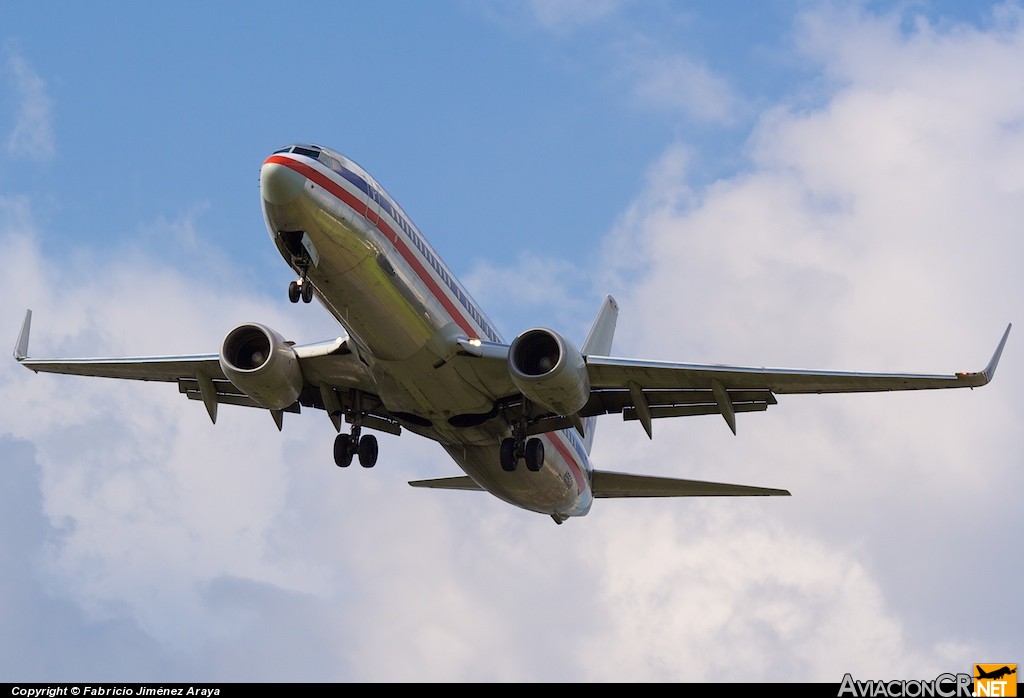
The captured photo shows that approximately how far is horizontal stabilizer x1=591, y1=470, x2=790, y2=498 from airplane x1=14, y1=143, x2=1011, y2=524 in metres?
0.08

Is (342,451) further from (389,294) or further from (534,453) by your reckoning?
(389,294)

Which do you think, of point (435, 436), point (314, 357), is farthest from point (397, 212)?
point (435, 436)

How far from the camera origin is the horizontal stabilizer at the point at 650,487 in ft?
123

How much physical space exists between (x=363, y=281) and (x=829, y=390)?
1069 cm

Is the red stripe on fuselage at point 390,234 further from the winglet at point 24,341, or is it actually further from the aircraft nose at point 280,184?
the winglet at point 24,341

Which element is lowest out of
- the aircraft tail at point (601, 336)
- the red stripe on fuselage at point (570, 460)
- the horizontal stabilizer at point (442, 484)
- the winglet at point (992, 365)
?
the winglet at point (992, 365)

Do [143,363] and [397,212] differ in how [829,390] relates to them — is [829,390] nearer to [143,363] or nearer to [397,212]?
[397,212]

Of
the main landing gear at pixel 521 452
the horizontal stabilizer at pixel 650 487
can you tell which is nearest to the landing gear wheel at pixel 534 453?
the main landing gear at pixel 521 452

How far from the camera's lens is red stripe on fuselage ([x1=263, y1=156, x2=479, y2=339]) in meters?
27.9

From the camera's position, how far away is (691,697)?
75.9 ft

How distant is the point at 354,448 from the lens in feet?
117

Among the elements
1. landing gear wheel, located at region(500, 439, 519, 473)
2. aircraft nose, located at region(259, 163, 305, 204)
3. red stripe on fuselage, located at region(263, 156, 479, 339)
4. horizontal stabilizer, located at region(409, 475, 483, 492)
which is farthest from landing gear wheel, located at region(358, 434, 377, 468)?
aircraft nose, located at region(259, 163, 305, 204)

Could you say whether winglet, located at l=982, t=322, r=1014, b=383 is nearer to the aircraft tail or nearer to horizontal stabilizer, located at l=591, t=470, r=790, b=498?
horizontal stabilizer, located at l=591, t=470, r=790, b=498

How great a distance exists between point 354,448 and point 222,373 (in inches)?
146
